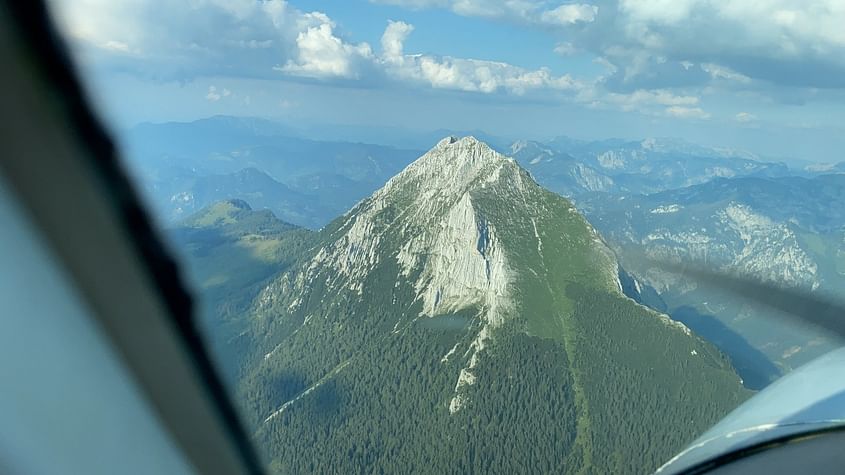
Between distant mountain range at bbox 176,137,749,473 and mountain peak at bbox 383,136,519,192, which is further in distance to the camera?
mountain peak at bbox 383,136,519,192

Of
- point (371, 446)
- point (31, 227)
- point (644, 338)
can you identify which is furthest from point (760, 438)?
point (644, 338)

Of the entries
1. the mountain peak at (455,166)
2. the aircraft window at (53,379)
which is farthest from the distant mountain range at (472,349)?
the aircraft window at (53,379)

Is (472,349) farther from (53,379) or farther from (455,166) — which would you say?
(53,379)

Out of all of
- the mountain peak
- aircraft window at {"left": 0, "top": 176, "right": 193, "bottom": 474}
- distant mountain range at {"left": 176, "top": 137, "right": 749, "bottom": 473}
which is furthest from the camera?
the mountain peak

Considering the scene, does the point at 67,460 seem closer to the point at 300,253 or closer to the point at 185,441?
the point at 185,441

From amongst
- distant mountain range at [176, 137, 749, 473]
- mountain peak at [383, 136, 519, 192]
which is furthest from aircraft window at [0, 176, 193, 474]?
mountain peak at [383, 136, 519, 192]

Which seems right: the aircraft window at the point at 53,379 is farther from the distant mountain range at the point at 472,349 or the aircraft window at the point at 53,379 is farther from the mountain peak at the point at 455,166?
the mountain peak at the point at 455,166

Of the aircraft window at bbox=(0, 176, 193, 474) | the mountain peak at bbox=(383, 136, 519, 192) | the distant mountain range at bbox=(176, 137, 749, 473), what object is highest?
the aircraft window at bbox=(0, 176, 193, 474)

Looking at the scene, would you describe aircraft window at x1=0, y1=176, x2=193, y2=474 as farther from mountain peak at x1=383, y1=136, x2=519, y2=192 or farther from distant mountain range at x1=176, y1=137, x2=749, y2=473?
mountain peak at x1=383, y1=136, x2=519, y2=192

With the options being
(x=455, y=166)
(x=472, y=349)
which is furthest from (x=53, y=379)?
(x=455, y=166)
